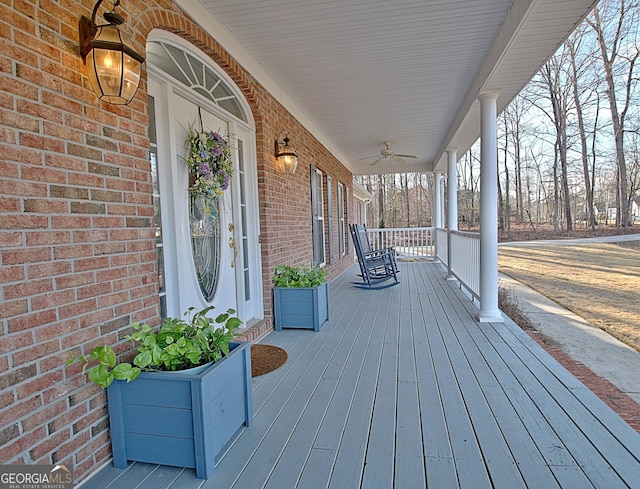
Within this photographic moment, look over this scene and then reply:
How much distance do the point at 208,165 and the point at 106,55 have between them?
1.16 m

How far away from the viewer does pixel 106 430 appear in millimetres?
1661

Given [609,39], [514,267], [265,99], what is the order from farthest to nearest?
[609,39] < [514,267] < [265,99]

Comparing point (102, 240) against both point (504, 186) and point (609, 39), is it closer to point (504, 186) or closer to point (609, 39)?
point (609, 39)

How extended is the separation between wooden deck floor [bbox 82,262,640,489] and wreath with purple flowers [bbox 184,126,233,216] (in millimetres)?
1424

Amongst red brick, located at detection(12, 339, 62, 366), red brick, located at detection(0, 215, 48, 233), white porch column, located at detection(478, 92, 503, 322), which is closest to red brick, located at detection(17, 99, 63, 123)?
red brick, located at detection(0, 215, 48, 233)

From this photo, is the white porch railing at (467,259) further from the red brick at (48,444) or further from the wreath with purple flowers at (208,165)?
the red brick at (48,444)

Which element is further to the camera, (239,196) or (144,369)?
(239,196)

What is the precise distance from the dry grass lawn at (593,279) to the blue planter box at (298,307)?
3.34 metres

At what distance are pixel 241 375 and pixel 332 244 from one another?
5.30 meters

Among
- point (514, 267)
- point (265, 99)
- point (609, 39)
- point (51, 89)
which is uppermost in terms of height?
point (609, 39)

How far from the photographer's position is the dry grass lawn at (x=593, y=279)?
4.95 metres

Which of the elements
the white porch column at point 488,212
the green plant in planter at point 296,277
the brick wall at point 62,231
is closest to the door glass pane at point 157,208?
the brick wall at point 62,231

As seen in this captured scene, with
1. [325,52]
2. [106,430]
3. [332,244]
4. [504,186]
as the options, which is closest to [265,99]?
[325,52]

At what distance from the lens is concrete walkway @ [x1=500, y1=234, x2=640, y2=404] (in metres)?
2.98
